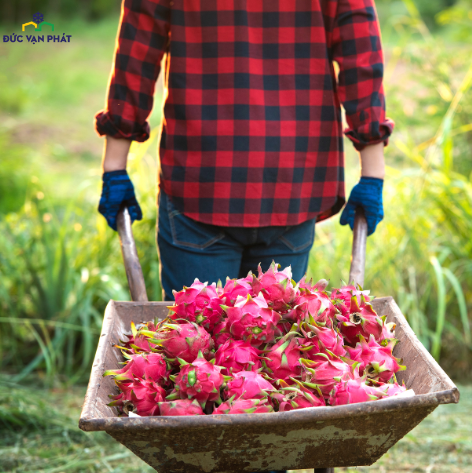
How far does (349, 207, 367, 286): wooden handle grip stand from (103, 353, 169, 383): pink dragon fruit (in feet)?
1.76

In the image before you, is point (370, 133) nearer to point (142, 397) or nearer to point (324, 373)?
Answer: point (324, 373)

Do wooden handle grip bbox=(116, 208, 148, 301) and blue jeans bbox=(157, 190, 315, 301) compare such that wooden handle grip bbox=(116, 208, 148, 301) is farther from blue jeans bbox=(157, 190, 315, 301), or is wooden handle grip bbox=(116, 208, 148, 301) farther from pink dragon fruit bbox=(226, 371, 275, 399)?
pink dragon fruit bbox=(226, 371, 275, 399)

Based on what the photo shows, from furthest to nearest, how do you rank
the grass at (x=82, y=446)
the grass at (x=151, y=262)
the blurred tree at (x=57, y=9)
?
the blurred tree at (x=57, y=9) → the grass at (x=151, y=262) → the grass at (x=82, y=446)

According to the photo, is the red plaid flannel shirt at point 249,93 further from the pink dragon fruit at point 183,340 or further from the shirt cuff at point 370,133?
the pink dragon fruit at point 183,340

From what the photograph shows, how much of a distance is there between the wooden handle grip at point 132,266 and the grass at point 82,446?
737 millimetres

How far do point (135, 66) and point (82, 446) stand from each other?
4.29 feet

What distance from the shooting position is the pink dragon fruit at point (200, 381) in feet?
2.55

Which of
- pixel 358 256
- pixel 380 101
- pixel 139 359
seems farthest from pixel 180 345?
pixel 380 101

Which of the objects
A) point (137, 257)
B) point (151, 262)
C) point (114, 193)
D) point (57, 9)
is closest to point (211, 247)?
point (137, 257)

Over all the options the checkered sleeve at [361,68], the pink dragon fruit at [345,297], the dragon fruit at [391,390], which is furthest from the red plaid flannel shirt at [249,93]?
the dragon fruit at [391,390]

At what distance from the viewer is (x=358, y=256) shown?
1.31m

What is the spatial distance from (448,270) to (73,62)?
1126 centimetres

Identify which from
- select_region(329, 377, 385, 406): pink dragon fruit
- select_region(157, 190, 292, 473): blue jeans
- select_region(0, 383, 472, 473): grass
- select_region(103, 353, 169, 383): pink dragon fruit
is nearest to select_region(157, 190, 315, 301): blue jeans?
select_region(157, 190, 292, 473): blue jeans

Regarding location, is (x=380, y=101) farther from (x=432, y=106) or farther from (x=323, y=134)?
(x=432, y=106)
